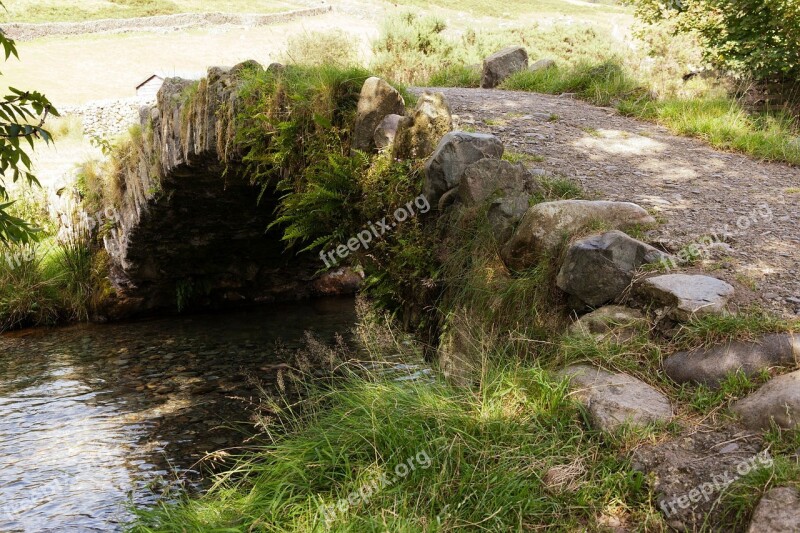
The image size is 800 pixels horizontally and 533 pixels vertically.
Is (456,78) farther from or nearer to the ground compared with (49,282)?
farther from the ground

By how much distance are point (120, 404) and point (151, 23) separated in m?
29.9

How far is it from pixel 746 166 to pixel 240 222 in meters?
6.74

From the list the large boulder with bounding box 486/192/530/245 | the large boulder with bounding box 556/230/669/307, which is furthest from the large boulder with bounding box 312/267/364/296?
the large boulder with bounding box 556/230/669/307

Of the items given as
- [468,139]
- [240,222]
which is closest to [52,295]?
[240,222]

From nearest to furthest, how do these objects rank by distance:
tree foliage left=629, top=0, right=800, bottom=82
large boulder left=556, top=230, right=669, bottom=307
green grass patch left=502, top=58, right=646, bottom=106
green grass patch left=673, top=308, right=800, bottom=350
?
green grass patch left=673, top=308, right=800, bottom=350 → large boulder left=556, top=230, right=669, bottom=307 → tree foliage left=629, top=0, right=800, bottom=82 → green grass patch left=502, top=58, right=646, bottom=106

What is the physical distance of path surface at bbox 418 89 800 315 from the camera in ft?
13.9

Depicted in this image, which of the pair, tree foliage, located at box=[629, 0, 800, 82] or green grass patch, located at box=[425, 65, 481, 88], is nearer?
tree foliage, located at box=[629, 0, 800, 82]

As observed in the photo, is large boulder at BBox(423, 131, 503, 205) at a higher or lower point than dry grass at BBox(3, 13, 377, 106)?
higher

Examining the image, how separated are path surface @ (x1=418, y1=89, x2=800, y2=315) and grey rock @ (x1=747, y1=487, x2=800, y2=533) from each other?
1331 millimetres

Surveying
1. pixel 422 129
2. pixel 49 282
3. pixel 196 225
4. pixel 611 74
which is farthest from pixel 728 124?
pixel 49 282

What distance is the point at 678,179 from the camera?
6027mm

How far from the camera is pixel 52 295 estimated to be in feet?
38.3

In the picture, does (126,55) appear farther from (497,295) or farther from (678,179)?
(497,295)

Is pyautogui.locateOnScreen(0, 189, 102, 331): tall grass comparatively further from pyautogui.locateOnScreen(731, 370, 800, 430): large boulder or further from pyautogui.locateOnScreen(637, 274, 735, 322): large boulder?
pyautogui.locateOnScreen(731, 370, 800, 430): large boulder
